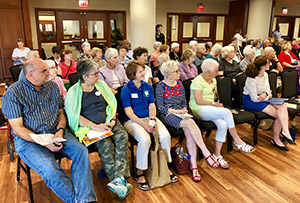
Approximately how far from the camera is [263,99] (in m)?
3.44

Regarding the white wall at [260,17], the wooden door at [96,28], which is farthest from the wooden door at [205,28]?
the wooden door at [96,28]

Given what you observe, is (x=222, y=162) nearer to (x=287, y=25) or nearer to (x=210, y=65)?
(x=210, y=65)

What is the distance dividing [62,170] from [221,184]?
160 centimetres

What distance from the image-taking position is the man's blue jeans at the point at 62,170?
199cm

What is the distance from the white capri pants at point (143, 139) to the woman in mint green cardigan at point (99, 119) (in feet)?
0.41

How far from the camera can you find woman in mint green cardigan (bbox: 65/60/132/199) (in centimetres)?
234

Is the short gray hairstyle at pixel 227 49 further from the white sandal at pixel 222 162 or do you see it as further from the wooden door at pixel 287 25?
the wooden door at pixel 287 25

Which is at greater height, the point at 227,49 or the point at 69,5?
the point at 69,5

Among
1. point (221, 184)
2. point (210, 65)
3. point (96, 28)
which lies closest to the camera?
point (221, 184)

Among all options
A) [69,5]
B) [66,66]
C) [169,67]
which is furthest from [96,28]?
[169,67]

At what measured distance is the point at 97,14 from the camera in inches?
373

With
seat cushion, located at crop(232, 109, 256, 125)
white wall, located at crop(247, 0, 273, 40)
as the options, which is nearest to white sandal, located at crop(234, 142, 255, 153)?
seat cushion, located at crop(232, 109, 256, 125)

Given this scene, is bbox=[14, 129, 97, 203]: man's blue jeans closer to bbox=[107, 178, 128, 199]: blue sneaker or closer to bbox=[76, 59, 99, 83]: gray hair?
bbox=[107, 178, 128, 199]: blue sneaker

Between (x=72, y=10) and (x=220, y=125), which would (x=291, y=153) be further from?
(x=72, y=10)
